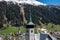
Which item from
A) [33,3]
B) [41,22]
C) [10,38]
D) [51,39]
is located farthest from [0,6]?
[51,39]

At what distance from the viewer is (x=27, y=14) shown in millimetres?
71188

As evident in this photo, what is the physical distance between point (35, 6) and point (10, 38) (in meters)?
38.3

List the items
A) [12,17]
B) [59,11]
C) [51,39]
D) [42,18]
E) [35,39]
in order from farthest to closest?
1. [59,11]
2. [42,18]
3. [12,17]
4. [51,39]
5. [35,39]

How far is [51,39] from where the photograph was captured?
3497 cm

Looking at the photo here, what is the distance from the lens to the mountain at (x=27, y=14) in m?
67.4

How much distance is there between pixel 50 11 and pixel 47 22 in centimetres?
656

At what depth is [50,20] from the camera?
74.1 metres

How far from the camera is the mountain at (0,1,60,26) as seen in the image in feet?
221

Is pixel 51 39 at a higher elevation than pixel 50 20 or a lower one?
higher

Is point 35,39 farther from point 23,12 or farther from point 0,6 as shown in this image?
point 23,12

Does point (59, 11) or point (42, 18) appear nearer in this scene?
point (42, 18)

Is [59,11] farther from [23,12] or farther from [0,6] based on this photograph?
[0,6]

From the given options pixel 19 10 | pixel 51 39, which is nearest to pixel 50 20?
pixel 19 10

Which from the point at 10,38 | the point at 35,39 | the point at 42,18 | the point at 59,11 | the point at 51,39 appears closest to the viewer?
the point at 35,39
